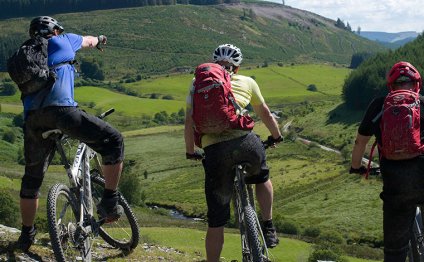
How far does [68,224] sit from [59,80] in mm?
2214

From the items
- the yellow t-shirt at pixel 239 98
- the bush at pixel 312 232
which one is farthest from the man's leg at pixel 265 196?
the bush at pixel 312 232

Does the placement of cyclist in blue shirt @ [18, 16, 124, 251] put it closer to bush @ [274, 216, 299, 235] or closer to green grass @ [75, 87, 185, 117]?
bush @ [274, 216, 299, 235]

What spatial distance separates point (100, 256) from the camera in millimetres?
10578

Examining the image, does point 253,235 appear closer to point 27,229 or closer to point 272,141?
point 272,141

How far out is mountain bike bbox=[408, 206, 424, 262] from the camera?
7887mm

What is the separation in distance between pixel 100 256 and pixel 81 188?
2542 mm

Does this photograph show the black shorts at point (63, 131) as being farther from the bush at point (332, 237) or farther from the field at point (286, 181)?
the bush at point (332, 237)

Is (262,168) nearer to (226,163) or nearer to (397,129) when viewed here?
(226,163)

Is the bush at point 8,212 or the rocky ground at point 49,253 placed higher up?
the rocky ground at point 49,253

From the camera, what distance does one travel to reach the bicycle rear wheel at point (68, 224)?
806 cm

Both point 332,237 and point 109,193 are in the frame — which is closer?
point 109,193

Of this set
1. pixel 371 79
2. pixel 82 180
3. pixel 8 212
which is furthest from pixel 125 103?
pixel 82 180

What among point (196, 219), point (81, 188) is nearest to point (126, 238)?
point (81, 188)

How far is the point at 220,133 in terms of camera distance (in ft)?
25.5
